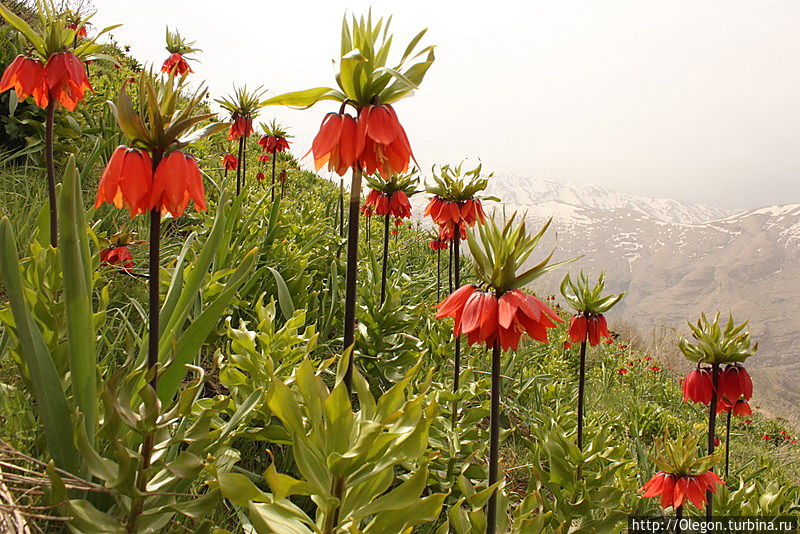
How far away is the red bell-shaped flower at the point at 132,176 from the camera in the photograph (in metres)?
1.24

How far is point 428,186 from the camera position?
3166mm

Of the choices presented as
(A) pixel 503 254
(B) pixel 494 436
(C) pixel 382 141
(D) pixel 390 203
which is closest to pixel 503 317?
(A) pixel 503 254

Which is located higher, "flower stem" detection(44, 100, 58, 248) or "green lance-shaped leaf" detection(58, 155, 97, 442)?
"flower stem" detection(44, 100, 58, 248)

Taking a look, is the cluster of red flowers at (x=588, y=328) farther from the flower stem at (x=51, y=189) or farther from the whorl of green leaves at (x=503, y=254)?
the flower stem at (x=51, y=189)

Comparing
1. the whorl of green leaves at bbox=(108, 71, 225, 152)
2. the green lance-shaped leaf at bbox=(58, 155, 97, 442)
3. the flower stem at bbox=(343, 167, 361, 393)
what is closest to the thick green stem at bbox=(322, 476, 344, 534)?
the flower stem at bbox=(343, 167, 361, 393)

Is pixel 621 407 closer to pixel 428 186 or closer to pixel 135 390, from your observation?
pixel 428 186

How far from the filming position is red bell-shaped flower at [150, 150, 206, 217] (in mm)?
1248

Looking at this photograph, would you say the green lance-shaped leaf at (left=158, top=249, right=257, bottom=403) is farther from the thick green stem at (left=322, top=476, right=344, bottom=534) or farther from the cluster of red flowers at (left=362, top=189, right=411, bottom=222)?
the cluster of red flowers at (left=362, top=189, right=411, bottom=222)

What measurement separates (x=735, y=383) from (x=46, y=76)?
368 centimetres

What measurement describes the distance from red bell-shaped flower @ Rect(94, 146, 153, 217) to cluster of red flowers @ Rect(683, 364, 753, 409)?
105 inches

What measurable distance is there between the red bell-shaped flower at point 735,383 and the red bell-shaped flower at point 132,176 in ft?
9.05

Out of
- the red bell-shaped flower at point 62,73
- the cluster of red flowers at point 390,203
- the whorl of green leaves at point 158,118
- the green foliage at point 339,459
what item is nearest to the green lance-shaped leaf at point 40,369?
the whorl of green leaves at point 158,118

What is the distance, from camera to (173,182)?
125cm

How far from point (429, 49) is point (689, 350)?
2.12m
